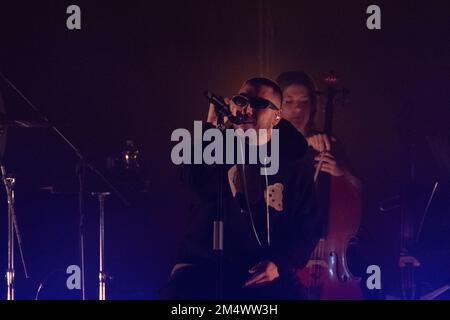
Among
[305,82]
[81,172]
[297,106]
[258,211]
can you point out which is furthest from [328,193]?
[81,172]

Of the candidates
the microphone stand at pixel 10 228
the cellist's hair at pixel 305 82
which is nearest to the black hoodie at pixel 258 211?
the cellist's hair at pixel 305 82

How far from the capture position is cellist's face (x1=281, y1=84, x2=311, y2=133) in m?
5.01

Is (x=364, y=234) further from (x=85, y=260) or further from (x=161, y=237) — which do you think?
(x=85, y=260)

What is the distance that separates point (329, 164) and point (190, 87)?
0.98 metres

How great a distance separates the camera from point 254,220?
4961mm

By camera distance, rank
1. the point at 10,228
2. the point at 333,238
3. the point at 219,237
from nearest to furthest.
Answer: the point at 219,237 < the point at 333,238 < the point at 10,228

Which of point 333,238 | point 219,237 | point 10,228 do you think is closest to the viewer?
point 219,237

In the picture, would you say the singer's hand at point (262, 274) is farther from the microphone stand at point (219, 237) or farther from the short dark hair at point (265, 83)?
the short dark hair at point (265, 83)

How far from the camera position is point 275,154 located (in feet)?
16.4

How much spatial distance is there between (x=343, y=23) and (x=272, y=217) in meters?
1.27

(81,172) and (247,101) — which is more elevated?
(247,101)

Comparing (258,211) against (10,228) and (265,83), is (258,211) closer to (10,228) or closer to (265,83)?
(265,83)

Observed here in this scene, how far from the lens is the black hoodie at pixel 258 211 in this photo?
4.94 m

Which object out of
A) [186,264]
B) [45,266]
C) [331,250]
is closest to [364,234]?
[331,250]
